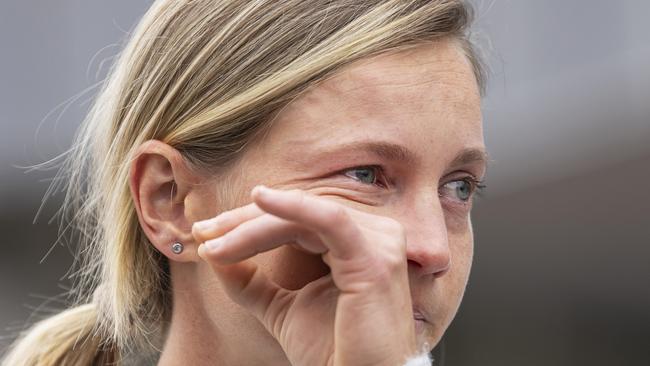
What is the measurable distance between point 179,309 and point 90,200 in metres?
0.50

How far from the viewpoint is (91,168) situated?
10.5 feet

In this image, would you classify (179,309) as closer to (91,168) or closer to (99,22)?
(91,168)

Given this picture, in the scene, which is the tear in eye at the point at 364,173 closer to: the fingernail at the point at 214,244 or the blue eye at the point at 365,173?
the blue eye at the point at 365,173

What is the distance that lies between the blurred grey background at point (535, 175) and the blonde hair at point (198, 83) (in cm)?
391

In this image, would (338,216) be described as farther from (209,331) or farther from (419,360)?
(209,331)

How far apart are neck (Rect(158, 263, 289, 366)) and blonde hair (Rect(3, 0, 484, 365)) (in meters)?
0.10

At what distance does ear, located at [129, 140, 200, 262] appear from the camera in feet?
8.86

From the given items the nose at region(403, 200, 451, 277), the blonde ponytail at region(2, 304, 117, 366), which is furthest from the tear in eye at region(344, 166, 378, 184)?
the blonde ponytail at region(2, 304, 117, 366)

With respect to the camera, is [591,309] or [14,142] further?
[14,142]

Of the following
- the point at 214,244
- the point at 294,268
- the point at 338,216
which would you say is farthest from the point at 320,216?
the point at 294,268

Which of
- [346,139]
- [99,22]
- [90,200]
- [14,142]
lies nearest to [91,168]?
[90,200]

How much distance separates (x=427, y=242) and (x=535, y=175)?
7.50 metres

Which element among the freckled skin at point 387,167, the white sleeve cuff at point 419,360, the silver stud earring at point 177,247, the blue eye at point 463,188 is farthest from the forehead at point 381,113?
the white sleeve cuff at point 419,360

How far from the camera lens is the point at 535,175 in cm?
974
